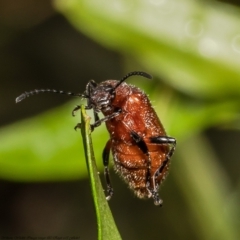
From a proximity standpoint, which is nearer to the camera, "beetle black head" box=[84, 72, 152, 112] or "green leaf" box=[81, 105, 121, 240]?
"green leaf" box=[81, 105, 121, 240]

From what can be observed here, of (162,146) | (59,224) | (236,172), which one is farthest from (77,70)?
(162,146)

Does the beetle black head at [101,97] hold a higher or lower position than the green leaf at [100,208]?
higher

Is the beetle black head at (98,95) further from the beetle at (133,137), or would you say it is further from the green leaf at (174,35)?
the green leaf at (174,35)

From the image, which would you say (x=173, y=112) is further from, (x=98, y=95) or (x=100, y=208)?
(x=100, y=208)

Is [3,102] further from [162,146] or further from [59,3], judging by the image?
[162,146]

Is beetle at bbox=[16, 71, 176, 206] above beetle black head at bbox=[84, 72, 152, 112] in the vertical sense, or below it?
below

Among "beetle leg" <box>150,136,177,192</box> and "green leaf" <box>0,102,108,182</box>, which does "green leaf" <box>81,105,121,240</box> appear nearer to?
"beetle leg" <box>150,136,177,192</box>

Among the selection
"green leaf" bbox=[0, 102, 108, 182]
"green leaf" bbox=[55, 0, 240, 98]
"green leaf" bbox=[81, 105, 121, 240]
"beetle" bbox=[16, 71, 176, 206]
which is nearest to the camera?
"green leaf" bbox=[81, 105, 121, 240]

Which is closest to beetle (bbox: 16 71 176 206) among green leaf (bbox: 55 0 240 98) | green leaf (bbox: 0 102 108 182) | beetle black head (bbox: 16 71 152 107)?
beetle black head (bbox: 16 71 152 107)

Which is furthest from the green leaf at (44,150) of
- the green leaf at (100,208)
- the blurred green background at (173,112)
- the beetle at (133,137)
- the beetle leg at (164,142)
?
the green leaf at (100,208)

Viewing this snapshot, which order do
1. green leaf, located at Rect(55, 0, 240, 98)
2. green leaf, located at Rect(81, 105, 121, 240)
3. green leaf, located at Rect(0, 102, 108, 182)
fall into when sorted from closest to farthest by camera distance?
green leaf, located at Rect(81, 105, 121, 240) → green leaf, located at Rect(0, 102, 108, 182) → green leaf, located at Rect(55, 0, 240, 98)
